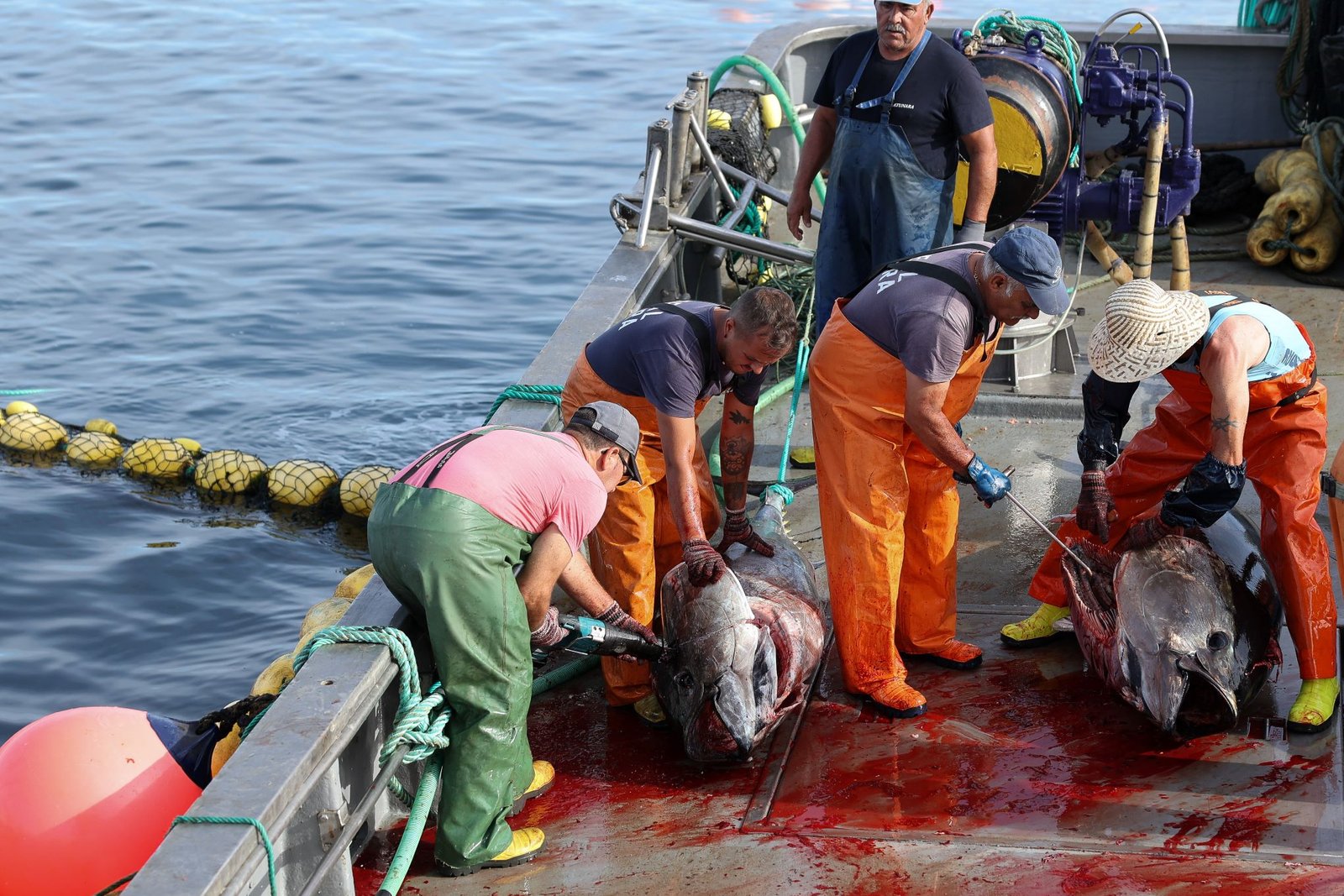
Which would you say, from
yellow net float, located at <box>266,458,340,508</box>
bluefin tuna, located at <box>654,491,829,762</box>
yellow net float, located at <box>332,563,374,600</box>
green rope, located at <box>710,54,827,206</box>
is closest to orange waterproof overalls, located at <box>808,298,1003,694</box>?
bluefin tuna, located at <box>654,491,829,762</box>

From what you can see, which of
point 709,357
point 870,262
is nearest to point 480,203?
point 870,262

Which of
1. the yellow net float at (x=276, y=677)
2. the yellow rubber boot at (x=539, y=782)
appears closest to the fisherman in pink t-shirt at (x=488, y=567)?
the yellow rubber boot at (x=539, y=782)

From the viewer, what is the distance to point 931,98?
577cm

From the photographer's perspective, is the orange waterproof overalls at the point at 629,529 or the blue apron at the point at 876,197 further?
the blue apron at the point at 876,197

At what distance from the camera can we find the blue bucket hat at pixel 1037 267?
14.3 ft

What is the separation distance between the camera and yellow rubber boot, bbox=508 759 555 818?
4496 millimetres

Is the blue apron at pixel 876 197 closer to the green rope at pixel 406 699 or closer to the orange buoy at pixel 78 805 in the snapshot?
the green rope at pixel 406 699

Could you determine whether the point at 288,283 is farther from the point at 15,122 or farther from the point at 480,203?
the point at 15,122

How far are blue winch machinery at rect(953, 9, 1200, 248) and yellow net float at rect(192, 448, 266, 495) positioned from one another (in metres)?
5.41

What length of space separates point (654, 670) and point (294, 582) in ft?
15.4

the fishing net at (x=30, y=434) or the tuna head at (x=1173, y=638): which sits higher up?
the tuna head at (x=1173, y=638)

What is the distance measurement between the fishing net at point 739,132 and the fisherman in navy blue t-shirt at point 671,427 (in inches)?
160

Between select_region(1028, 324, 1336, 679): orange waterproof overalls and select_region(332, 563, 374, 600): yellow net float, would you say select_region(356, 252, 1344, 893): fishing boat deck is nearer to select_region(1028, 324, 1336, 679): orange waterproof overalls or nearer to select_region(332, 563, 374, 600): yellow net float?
select_region(1028, 324, 1336, 679): orange waterproof overalls

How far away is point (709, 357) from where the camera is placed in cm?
478
